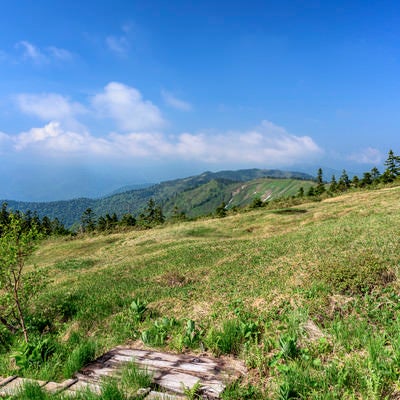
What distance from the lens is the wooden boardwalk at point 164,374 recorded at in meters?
5.41

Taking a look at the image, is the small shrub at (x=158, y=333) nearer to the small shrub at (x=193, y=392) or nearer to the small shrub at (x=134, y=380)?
the small shrub at (x=134, y=380)

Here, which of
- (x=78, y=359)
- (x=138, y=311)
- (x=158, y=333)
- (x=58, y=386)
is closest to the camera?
(x=58, y=386)

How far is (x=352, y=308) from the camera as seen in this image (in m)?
8.35

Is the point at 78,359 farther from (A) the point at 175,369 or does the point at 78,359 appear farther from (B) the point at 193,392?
(B) the point at 193,392

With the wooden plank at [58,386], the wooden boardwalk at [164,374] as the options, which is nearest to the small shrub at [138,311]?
the wooden boardwalk at [164,374]

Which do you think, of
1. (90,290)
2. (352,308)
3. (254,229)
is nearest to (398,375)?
(352,308)

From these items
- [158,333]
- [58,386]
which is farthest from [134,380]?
[158,333]

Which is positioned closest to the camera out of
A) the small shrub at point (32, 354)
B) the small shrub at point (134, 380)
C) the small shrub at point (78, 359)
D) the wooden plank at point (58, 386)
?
the small shrub at point (134, 380)

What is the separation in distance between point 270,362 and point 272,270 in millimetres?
8247

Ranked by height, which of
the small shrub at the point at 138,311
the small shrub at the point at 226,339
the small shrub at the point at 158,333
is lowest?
the small shrub at the point at 138,311

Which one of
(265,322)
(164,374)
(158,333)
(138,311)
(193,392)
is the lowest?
(138,311)

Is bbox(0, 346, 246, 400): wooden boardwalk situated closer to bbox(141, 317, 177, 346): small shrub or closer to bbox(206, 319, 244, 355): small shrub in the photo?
bbox(206, 319, 244, 355): small shrub

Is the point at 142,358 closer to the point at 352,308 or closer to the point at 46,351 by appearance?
the point at 46,351

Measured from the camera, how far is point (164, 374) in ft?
19.5
